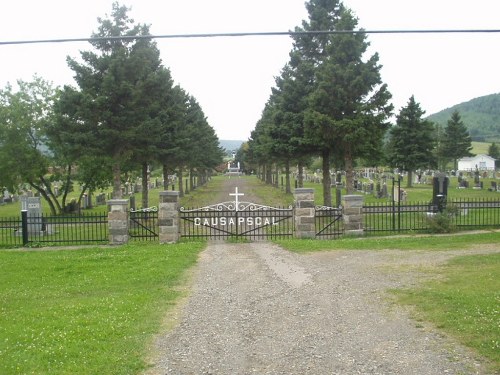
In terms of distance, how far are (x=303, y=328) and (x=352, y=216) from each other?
1073 centimetres

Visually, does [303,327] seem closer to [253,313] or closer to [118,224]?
[253,313]

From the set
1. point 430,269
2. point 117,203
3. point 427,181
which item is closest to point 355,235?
point 430,269

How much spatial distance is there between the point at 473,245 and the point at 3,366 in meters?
12.8

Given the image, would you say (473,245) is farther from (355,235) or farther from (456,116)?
(456,116)

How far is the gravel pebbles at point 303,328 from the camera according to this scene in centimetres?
579

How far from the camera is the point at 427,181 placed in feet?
182

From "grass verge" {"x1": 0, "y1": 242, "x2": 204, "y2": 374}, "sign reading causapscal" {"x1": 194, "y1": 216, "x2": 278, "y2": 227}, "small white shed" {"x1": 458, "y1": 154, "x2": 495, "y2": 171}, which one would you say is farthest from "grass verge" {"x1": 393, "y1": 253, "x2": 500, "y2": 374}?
"small white shed" {"x1": 458, "y1": 154, "x2": 495, "y2": 171}

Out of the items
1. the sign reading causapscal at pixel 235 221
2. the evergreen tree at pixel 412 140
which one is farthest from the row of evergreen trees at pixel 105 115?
the evergreen tree at pixel 412 140

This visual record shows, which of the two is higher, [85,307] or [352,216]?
[352,216]

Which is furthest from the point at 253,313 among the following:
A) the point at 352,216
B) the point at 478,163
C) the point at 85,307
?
the point at 478,163

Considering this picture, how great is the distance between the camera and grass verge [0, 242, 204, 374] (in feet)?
19.4

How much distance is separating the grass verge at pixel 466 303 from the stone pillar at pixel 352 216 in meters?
6.20

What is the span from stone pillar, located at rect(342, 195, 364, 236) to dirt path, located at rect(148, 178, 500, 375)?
5406 millimetres

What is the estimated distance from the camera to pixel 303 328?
23.5 feet
